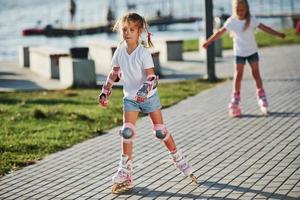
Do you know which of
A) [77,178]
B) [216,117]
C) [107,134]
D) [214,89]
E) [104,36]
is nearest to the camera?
[77,178]

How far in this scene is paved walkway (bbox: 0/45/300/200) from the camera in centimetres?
648

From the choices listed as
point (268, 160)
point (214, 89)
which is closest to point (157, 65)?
point (214, 89)

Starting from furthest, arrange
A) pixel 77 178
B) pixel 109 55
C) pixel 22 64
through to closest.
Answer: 1. pixel 22 64
2. pixel 109 55
3. pixel 77 178

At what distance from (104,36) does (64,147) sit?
48411 millimetres

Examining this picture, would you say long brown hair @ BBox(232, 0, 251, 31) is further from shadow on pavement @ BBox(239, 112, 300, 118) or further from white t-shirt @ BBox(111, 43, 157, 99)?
white t-shirt @ BBox(111, 43, 157, 99)

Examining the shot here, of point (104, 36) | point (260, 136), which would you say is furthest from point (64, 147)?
point (104, 36)

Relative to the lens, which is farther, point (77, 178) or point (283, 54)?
point (283, 54)

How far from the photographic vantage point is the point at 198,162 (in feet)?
25.0

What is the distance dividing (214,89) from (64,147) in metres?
5.72

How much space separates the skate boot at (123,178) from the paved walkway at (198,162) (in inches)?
4.6

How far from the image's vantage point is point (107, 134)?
976cm

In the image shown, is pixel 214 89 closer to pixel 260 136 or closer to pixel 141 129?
pixel 141 129

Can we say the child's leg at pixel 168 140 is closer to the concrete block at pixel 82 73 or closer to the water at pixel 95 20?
the concrete block at pixel 82 73

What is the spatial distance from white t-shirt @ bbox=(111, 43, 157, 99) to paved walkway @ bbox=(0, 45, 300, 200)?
3.25 ft
